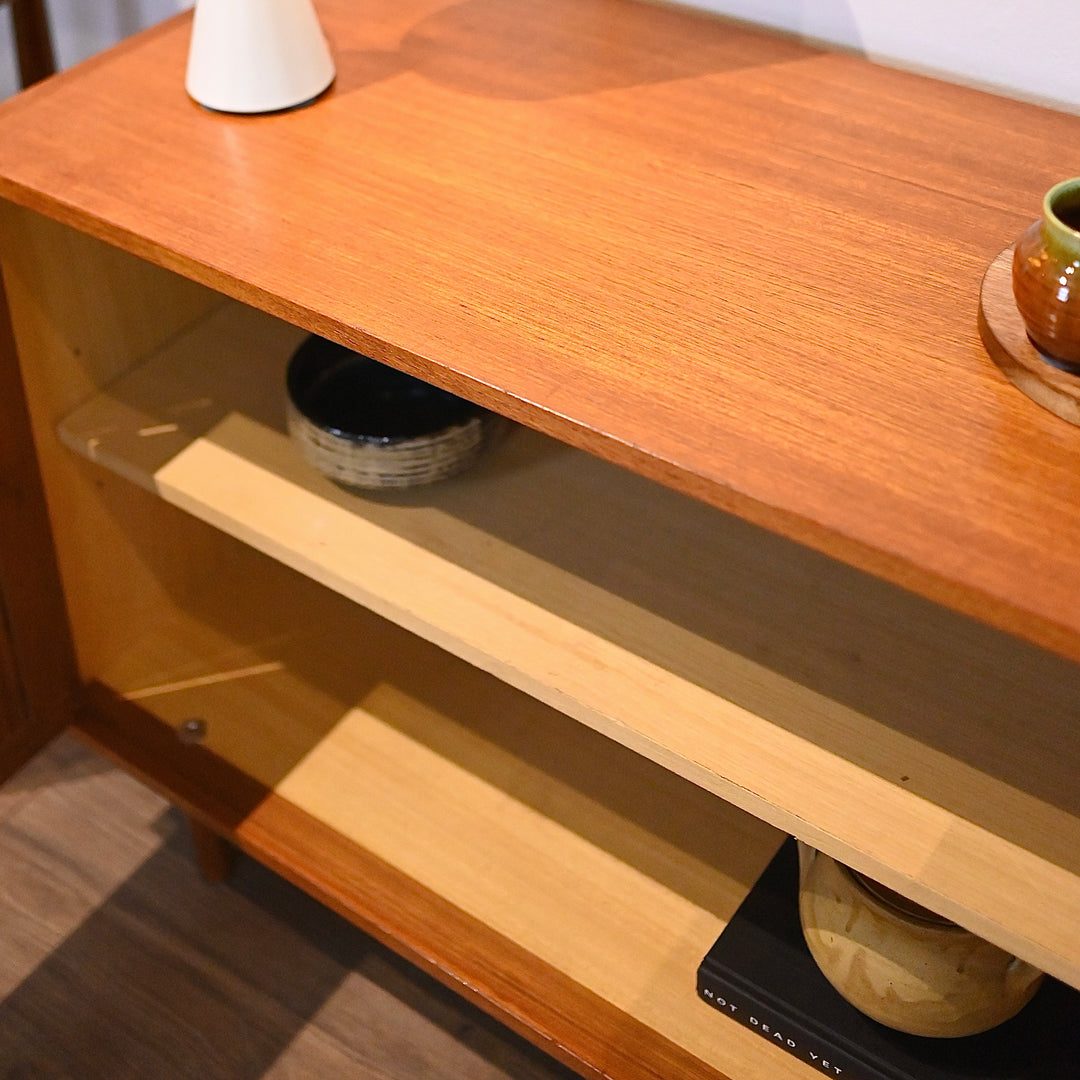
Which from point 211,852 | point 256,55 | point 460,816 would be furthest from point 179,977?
point 256,55

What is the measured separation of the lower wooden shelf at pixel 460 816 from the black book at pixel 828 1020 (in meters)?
0.03

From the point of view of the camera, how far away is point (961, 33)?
0.84 metres

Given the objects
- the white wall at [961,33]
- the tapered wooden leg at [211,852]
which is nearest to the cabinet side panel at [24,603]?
the tapered wooden leg at [211,852]

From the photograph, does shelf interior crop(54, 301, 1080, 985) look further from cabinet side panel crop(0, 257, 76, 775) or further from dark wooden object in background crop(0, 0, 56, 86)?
dark wooden object in background crop(0, 0, 56, 86)

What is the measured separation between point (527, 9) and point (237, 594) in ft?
1.96

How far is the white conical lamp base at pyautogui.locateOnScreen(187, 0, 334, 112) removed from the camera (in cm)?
77

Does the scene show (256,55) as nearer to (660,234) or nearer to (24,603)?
(660,234)

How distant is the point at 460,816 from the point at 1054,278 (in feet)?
2.11

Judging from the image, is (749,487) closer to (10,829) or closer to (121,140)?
(121,140)

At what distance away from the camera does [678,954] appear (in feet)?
3.08

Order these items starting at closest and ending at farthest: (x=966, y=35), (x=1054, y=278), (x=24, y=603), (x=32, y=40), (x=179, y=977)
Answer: (x=1054, y=278), (x=966, y=35), (x=24, y=603), (x=179, y=977), (x=32, y=40)

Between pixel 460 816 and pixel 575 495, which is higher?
pixel 575 495

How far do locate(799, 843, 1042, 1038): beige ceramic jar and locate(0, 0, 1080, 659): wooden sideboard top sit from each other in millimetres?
346

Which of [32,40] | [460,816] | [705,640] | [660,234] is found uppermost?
[660,234]
